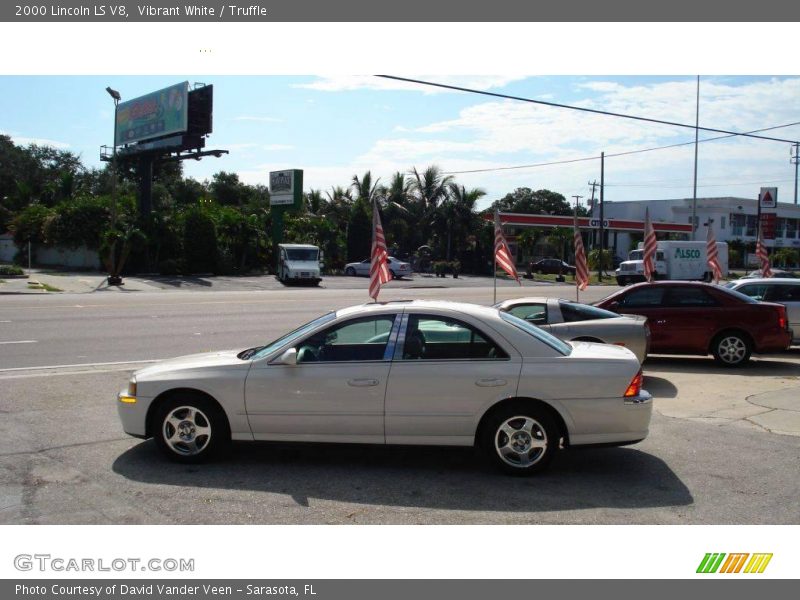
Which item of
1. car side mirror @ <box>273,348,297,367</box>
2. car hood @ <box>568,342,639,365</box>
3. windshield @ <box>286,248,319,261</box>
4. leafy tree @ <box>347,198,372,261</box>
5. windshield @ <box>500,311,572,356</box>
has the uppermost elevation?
leafy tree @ <box>347,198,372,261</box>

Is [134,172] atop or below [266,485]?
atop

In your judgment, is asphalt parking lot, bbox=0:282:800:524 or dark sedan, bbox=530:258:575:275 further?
dark sedan, bbox=530:258:575:275

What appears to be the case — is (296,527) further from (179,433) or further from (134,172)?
(134,172)

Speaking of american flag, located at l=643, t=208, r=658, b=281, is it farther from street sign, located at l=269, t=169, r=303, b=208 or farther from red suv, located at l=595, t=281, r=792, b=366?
street sign, located at l=269, t=169, r=303, b=208

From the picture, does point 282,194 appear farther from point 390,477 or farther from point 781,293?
point 390,477

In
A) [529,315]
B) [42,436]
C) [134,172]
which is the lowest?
[42,436]

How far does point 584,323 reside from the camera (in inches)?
431

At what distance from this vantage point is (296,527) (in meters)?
5.10

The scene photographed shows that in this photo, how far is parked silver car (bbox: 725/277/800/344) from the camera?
1441 cm

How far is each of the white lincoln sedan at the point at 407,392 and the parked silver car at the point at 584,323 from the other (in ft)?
14.1

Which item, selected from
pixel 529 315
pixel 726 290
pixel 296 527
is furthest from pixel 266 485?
pixel 726 290

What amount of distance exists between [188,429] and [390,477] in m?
1.78

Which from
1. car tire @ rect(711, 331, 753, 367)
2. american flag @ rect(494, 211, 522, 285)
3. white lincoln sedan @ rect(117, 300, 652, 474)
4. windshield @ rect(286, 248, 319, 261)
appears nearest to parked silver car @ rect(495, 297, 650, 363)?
car tire @ rect(711, 331, 753, 367)

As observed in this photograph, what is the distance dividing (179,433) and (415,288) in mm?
34692
